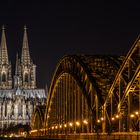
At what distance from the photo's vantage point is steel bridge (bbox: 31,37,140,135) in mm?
50688

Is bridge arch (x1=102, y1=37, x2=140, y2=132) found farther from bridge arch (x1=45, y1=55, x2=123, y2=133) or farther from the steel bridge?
bridge arch (x1=45, y1=55, x2=123, y2=133)

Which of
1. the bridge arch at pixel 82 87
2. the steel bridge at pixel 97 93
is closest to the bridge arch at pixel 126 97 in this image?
the steel bridge at pixel 97 93

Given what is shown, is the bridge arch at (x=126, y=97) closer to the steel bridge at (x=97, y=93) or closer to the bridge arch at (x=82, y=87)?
the steel bridge at (x=97, y=93)

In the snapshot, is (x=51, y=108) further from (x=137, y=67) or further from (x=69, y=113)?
(x=137, y=67)

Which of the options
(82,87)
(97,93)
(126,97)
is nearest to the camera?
(126,97)

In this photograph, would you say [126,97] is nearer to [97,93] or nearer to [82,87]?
[97,93]

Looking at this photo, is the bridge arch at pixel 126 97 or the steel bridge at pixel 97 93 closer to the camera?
the bridge arch at pixel 126 97

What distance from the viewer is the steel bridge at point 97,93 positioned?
50.7 meters

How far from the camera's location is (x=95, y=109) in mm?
67688

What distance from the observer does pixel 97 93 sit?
64500mm

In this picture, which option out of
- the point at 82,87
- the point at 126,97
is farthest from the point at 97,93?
the point at 126,97

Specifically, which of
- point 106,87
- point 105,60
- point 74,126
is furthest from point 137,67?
point 74,126

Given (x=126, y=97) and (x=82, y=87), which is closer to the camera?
(x=126, y=97)

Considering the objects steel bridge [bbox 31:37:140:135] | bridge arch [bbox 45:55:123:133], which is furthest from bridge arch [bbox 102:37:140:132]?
bridge arch [bbox 45:55:123:133]
